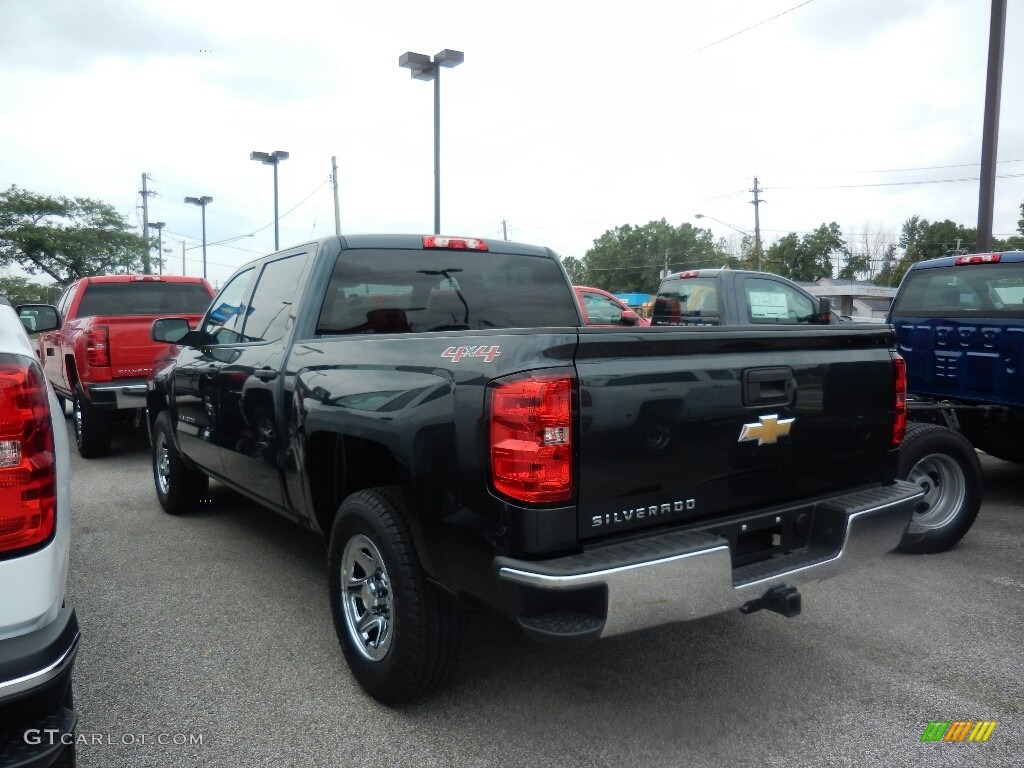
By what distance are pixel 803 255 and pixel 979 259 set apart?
77.5 meters

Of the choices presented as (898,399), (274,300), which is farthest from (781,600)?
(274,300)

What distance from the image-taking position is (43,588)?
195cm

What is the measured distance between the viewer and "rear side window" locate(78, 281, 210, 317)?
380 inches

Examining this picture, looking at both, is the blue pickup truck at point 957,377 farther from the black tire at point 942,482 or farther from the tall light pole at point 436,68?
the tall light pole at point 436,68

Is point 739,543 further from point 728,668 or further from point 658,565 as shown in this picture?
point 728,668

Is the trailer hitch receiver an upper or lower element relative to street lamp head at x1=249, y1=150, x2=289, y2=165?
lower

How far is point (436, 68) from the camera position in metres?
16.3

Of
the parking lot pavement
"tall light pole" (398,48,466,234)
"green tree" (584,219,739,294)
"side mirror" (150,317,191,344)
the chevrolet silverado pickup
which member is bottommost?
the parking lot pavement

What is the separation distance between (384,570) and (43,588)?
1.26 metres

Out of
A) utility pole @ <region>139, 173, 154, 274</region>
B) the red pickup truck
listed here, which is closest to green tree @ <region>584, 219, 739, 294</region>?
utility pole @ <region>139, 173, 154, 274</region>

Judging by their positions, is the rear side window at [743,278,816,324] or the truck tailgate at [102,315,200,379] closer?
the truck tailgate at [102,315,200,379]

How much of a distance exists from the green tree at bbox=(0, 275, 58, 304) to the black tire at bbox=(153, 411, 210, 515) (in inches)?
1643

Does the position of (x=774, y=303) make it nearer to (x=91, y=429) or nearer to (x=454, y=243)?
(x=454, y=243)

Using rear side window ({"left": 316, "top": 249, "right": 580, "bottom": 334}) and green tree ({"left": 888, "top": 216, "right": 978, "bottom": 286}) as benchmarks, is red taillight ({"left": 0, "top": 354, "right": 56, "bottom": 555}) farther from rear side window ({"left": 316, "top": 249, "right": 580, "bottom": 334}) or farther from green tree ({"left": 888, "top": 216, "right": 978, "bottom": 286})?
green tree ({"left": 888, "top": 216, "right": 978, "bottom": 286})
